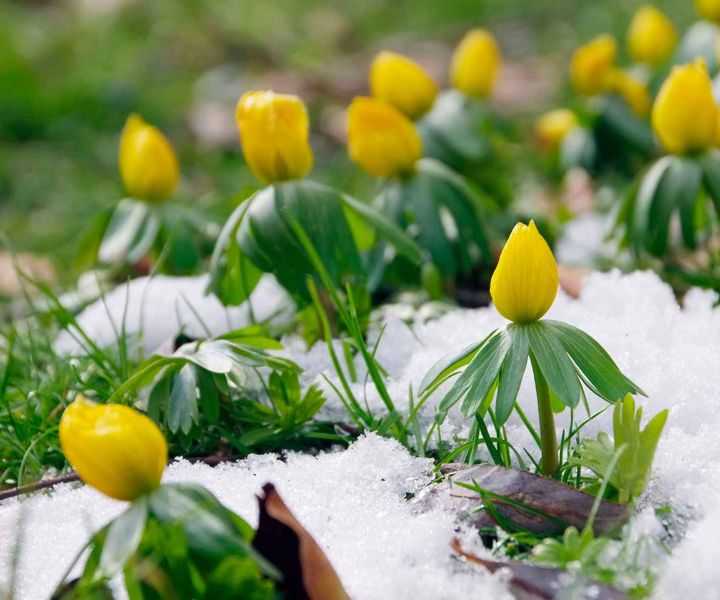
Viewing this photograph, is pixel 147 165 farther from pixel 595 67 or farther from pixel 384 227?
pixel 595 67

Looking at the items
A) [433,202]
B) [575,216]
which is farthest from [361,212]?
[575,216]

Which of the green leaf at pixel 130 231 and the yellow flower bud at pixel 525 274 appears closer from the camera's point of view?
the yellow flower bud at pixel 525 274

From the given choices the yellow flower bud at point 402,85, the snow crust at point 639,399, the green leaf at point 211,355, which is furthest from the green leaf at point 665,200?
the green leaf at point 211,355

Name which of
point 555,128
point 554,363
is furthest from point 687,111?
point 555,128

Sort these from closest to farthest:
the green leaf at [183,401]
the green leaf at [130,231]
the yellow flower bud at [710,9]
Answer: the green leaf at [183,401] → the green leaf at [130,231] → the yellow flower bud at [710,9]

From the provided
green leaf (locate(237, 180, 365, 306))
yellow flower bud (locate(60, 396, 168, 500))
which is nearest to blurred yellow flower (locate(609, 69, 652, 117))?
green leaf (locate(237, 180, 365, 306))

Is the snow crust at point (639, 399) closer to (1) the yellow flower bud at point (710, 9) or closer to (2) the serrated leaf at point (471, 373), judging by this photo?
(2) the serrated leaf at point (471, 373)
